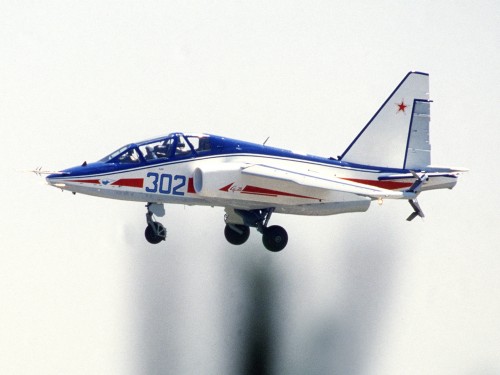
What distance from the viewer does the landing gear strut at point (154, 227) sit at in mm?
40312

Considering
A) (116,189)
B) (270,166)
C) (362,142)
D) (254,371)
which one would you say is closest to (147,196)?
(116,189)

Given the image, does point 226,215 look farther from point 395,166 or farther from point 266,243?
point 395,166

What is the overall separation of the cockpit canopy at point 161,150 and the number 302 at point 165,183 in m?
0.46

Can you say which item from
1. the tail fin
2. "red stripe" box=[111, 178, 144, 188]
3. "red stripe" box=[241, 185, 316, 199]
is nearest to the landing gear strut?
"red stripe" box=[111, 178, 144, 188]

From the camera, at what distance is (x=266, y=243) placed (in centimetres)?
4122

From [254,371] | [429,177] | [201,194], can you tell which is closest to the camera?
[201,194]

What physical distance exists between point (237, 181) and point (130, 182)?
3.03m

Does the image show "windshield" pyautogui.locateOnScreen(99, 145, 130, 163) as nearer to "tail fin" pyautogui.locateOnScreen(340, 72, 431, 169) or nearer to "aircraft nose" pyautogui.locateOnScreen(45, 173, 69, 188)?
"aircraft nose" pyautogui.locateOnScreen(45, 173, 69, 188)

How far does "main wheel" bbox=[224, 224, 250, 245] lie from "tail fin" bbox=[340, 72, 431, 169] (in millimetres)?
3707

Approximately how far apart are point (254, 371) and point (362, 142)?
1137cm

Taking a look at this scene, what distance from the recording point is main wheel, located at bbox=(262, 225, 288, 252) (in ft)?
135

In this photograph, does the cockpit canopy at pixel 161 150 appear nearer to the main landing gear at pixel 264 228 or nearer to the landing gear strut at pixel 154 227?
the landing gear strut at pixel 154 227

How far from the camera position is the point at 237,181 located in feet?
132

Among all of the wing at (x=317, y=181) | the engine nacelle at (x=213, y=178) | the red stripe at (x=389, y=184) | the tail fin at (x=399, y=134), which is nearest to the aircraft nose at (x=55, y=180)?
the engine nacelle at (x=213, y=178)
